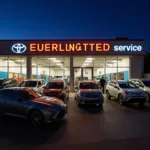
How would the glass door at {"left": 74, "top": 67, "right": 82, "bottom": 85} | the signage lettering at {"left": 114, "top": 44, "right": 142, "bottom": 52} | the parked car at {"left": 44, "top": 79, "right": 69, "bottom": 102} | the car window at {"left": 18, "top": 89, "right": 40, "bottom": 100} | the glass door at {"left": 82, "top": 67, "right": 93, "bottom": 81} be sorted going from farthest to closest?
1. the glass door at {"left": 82, "top": 67, "right": 93, "bottom": 81}
2. the glass door at {"left": 74, "top": 67, "right": 82, "bottom": 85}
3. the signage lettering at {"left": 114, "top": 44, "right": 142, "bottom": 52}
4. the parked car at {"left": 44, "top": 79, "right": 69, "bottom": 102}
5. the car window at {"left": 18, "top": 89, "right": 40, "bottom": 100}

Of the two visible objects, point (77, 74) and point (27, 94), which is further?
point (77, 74)

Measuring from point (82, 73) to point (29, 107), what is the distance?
55.7 ft

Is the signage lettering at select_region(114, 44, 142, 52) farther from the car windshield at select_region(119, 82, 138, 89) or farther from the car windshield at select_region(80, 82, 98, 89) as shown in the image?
the car windshield at select_region(80, 82, 98, 89)

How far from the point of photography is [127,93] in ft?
48.6

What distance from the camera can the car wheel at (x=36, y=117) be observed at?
9.18 metres

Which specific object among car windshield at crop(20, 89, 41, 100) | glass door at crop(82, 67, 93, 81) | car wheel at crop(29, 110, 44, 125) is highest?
glass door at crop(82, 67, 93, 81)

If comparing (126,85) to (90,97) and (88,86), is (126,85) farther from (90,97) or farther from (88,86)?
(90,97)

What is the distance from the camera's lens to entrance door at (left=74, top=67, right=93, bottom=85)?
2567 centimetres

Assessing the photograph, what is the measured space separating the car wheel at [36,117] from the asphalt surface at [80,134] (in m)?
0.27

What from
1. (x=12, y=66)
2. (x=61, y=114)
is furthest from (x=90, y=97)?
(x=12, y=66)

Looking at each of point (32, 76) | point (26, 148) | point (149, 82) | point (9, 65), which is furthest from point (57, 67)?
point (26, 148)

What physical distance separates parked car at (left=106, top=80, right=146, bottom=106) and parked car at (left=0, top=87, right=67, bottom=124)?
250 inches

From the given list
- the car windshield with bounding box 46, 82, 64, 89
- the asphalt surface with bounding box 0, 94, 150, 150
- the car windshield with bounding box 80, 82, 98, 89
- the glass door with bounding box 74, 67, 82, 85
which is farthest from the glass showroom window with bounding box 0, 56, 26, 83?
the asphalt surface with bounding box 0, 94, 150, 150

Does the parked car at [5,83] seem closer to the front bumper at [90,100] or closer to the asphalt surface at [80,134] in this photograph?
the front bumper at [90,100]
